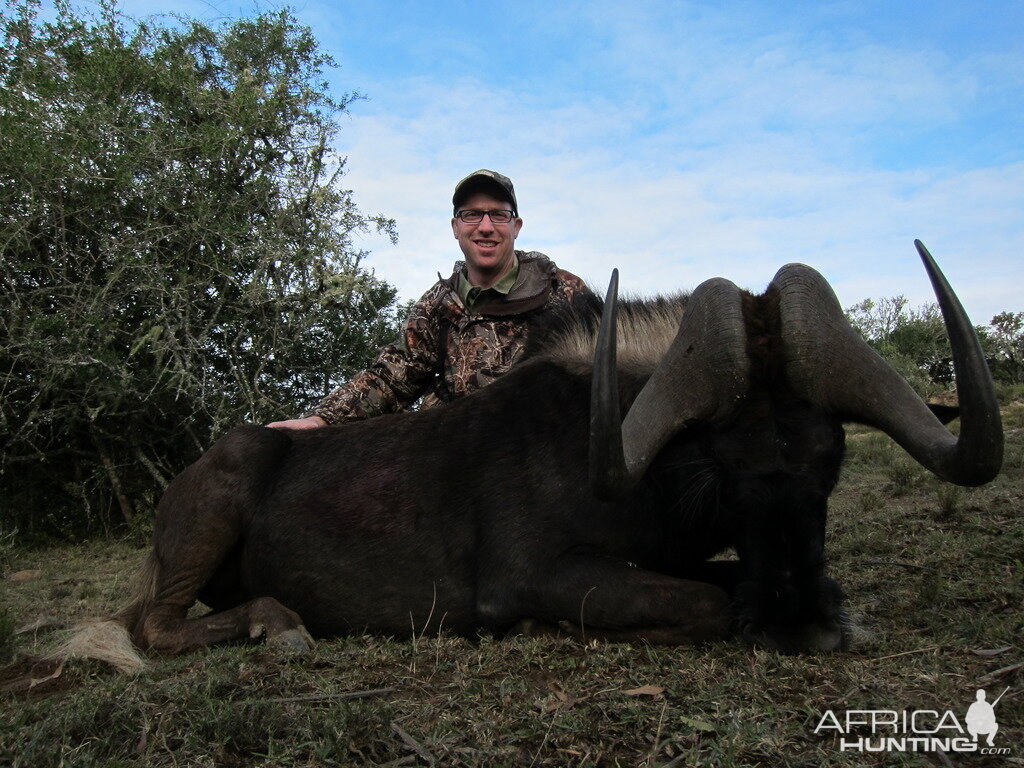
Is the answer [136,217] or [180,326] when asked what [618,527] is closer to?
[180,326]

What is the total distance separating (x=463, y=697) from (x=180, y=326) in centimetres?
717

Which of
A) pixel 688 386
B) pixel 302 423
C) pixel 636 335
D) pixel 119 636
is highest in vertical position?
pixel 636 335

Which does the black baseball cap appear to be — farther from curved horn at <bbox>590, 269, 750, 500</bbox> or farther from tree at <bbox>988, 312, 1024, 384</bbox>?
tree at <bbox>988, 312, 1024, 384</bbox>

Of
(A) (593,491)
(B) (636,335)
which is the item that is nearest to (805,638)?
(A) (593,491)

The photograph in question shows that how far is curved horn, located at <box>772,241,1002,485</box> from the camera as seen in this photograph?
251 cm

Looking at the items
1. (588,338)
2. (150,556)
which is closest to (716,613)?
(588,338)

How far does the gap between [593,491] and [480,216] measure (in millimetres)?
3104

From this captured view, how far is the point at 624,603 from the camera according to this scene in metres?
3.16

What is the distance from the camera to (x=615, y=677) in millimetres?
2619

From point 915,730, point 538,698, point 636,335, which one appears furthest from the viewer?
point 636,335

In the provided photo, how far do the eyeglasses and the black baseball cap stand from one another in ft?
0.28

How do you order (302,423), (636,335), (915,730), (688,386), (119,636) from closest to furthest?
1. (915,730)
2. (688,386)
3. (119,636)
4. (636,335)
5. (302,423)

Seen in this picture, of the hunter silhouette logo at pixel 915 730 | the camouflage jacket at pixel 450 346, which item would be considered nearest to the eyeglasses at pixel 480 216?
the camouflage jacket at pixel 450 346

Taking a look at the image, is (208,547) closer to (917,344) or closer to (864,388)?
(864,388)
